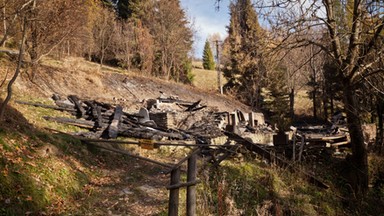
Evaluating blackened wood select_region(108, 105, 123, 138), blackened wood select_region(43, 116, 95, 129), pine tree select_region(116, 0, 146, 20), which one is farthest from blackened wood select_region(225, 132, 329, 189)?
pine tree select_region(116, 0, 146, 20)

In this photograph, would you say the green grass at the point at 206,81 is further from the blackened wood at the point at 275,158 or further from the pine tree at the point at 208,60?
the blackened wood at the point at 275,158

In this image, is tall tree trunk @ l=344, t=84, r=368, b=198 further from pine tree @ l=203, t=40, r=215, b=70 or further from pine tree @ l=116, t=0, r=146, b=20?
pine tree @ l=203, t=40, r=215, b=70

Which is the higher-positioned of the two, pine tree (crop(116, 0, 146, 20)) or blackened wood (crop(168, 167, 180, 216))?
pine tree (crop(116, 0, 146, 20))

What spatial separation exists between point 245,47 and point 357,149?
170 inches

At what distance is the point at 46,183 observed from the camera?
527 centimetres

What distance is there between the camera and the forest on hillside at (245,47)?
795cm

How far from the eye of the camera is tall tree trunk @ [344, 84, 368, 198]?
26.9 ft

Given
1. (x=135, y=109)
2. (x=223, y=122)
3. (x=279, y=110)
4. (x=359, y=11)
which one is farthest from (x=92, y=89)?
(x=279, y=110)

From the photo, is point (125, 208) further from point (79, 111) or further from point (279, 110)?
point (279, 110)

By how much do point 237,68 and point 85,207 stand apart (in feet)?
93.7

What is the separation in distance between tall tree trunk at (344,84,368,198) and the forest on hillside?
0.08 ft

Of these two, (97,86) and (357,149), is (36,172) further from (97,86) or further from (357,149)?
(97,86)

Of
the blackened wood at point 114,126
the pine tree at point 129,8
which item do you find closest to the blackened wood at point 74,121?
the blackened wood at point 114,126

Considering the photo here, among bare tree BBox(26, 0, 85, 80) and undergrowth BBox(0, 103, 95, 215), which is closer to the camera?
undergrowth BBox(0, 103, 95, 215)
